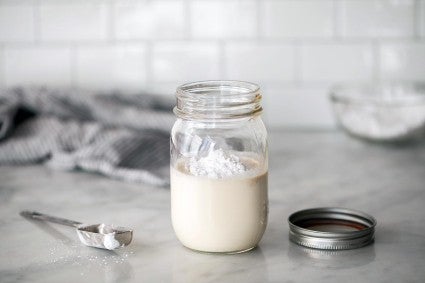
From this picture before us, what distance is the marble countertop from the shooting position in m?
1.13

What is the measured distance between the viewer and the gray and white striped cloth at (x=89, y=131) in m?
1.71

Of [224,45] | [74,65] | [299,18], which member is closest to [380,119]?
[299,18]

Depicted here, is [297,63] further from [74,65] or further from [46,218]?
[46,218]

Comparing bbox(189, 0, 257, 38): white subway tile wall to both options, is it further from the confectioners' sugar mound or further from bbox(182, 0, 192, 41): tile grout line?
the confectioners' sugar mound

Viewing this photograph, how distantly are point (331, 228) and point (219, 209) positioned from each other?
22 centimetres

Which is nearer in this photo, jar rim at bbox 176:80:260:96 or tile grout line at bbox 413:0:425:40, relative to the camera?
jar rim at bbox 176:80:260:96

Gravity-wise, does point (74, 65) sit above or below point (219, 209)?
above

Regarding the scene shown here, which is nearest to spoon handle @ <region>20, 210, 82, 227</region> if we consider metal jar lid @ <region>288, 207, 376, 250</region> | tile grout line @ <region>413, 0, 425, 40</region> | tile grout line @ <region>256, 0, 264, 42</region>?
metal jar lid @ <region>288, 207, 376, 250</region>

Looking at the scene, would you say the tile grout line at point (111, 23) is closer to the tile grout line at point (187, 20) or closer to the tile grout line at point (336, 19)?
the tile grout line at point (187, 20)

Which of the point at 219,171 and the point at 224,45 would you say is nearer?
the point at 219,171

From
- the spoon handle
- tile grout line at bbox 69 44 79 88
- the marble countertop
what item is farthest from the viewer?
tile grout line at bbox 69 44 79 88

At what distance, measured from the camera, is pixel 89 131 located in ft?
5.88

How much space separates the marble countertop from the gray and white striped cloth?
0.03m

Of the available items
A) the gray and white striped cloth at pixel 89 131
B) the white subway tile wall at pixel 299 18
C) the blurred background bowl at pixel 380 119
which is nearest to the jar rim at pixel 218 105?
the gray and white striped cloth at pixel 89 131
